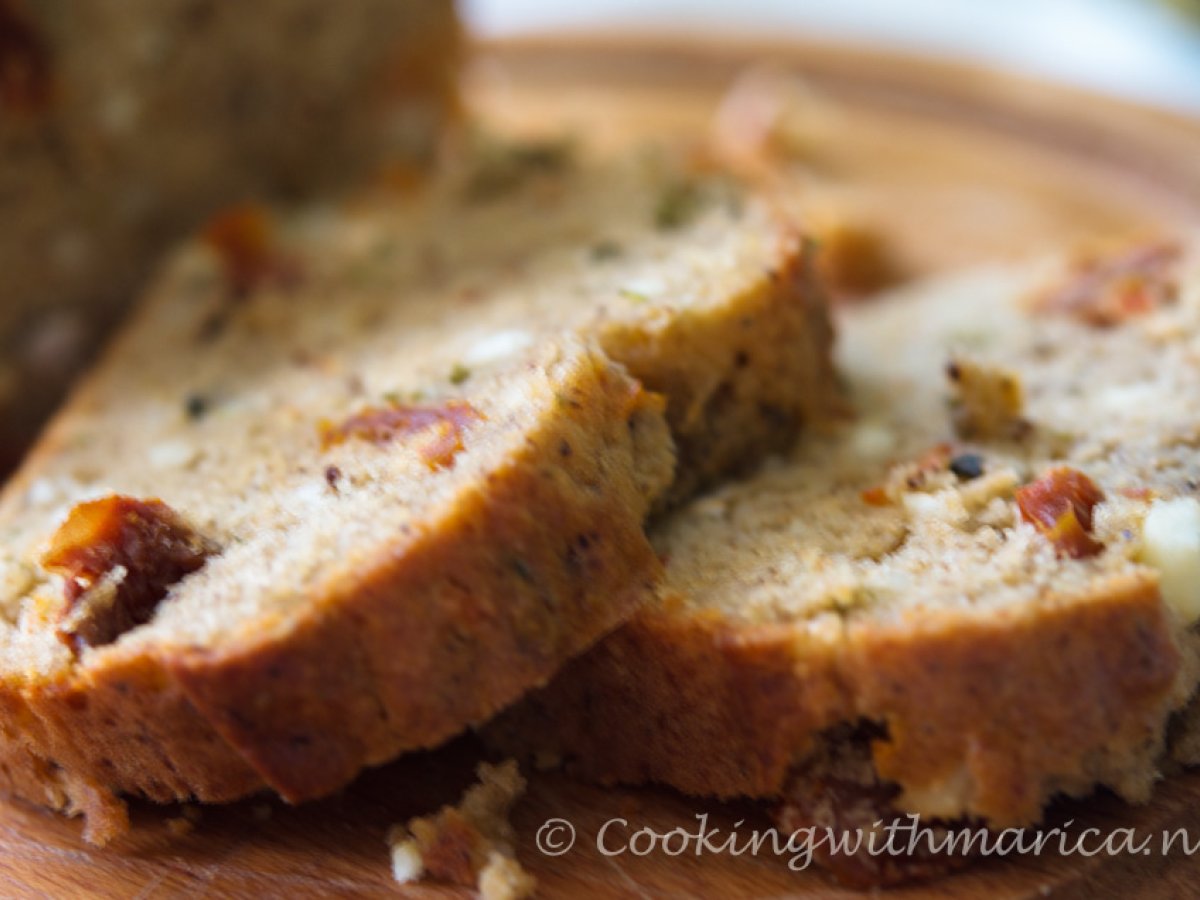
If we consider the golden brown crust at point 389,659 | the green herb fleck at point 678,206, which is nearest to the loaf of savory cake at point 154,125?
A: the green herb fleck at point 678,206

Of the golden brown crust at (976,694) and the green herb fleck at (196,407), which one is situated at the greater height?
the green herb fleck at (196,407)

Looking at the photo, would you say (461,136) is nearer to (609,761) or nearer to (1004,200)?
(1004,200)

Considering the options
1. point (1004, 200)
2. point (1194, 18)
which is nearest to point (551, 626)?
point (1004, 200)

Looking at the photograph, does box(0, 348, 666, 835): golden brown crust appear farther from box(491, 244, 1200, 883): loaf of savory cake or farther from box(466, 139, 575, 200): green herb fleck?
box(466, 139, 575, 200): green herb fleck

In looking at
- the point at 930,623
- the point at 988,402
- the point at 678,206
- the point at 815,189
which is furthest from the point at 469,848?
the point at 815,189

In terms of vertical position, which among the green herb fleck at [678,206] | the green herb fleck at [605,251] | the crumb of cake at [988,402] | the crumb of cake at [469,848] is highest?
the green herb fleck at [678,206]

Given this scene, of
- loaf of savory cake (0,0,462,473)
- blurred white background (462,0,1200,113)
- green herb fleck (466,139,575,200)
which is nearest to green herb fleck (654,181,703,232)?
green herb fleck (466,139,575,200)

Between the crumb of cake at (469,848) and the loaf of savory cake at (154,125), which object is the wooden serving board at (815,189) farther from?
the loaf of savory cake at (154,125)

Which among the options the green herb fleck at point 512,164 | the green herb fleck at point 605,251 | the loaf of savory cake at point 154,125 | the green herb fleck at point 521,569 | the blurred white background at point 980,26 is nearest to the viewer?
the green herb fleck at point 521,569
